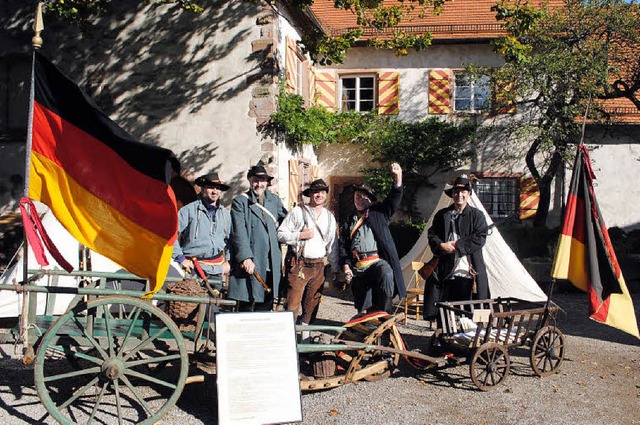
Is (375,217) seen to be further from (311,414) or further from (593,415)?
(593,415)

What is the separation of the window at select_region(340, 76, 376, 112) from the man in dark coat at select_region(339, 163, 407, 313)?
10.5 m

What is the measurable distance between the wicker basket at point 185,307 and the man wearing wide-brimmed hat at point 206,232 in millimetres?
993

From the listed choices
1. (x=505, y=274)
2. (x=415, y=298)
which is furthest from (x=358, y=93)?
(x=505, y=274)

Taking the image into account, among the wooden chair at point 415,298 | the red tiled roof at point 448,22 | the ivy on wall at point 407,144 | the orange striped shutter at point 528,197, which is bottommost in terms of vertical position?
the wooden chair at point 415,298

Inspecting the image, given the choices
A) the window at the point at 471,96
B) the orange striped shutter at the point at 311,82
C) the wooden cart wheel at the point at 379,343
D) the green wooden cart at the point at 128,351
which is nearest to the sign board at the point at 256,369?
the green wooden cart at the point at 128,351

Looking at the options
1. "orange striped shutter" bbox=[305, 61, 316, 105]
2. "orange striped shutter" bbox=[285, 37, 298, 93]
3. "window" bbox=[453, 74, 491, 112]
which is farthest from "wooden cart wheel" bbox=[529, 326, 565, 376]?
"window" bbox=[453, 74, 491, 112]

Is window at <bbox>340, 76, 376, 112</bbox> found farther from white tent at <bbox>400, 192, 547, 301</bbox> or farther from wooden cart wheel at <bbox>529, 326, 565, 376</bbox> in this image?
wooden cart wheel at <bbox>529, 326, 565, 376</bbox>

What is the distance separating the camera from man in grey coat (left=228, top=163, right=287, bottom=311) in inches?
246

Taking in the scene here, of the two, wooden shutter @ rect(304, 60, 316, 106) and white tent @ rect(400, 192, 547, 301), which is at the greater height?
wooden shutter @ rect(304, 60, 316, 106)

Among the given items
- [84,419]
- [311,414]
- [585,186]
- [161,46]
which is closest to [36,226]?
[84,419]

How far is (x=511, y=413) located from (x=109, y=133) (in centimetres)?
371

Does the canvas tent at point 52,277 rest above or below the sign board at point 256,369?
above

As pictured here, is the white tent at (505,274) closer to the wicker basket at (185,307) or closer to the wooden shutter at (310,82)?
the wicker basket at (185,307)

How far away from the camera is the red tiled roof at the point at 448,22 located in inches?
635
